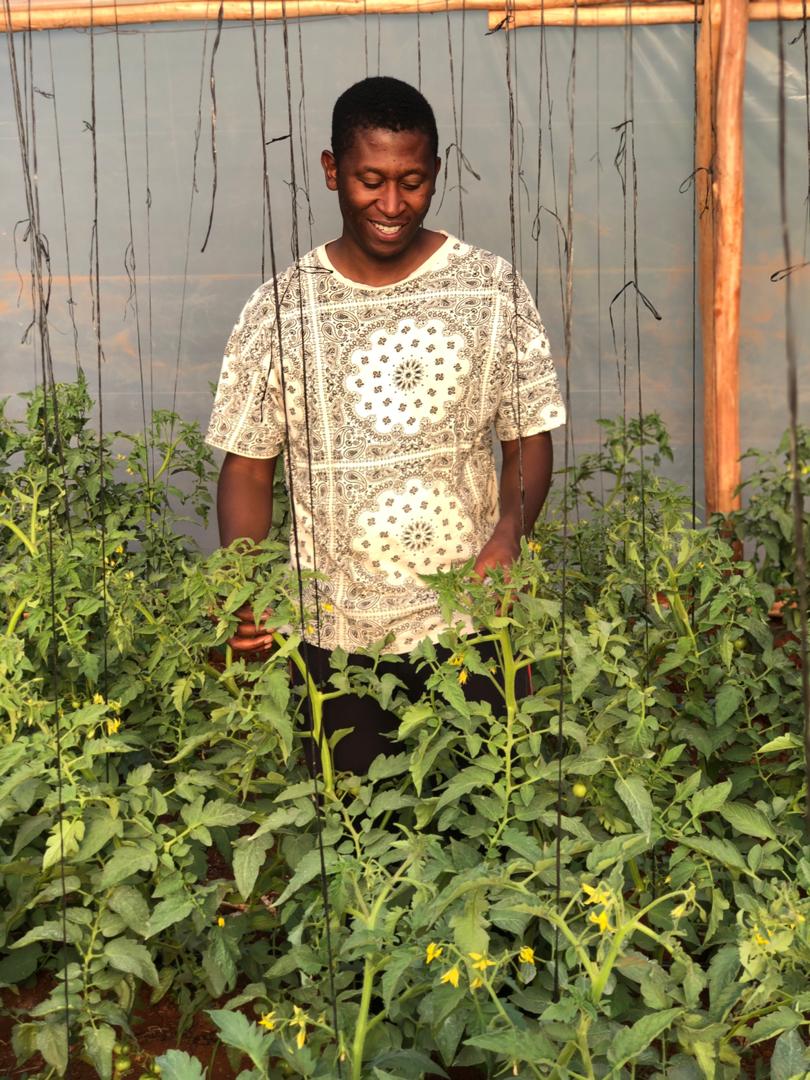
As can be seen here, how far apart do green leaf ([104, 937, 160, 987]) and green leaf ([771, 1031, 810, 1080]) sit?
650 mm

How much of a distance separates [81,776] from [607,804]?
2.07 ft

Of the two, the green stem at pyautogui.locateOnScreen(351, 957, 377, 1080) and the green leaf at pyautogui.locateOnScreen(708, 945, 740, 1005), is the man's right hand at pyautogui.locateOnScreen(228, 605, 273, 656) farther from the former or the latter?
the green leaf at pyautogui.locateOnScreen(708, 945, 740, 1005)

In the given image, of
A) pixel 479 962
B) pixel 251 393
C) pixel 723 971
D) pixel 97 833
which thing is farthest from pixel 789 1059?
pixel 251 393

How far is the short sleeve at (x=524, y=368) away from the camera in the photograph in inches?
73.4

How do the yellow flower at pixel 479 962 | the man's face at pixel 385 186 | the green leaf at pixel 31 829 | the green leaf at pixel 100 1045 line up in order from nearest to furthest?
the yellow flower at pixel 479 962 → the green leaf at pixel 100 1045 → the green leaf at pixel 31 829 → the man's face at pixel 385 186

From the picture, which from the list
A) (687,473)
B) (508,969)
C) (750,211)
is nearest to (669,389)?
(687,473)

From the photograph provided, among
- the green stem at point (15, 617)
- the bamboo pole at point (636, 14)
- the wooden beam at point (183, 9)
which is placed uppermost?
the wooden beam at point (183, 9)

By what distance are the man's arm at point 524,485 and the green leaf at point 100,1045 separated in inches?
31.0

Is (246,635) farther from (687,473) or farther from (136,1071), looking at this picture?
(687,473)

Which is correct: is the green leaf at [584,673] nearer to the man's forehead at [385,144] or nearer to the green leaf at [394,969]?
the green leaf at [394,969]

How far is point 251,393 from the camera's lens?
1.85 meters

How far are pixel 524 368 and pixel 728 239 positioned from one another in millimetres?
2413

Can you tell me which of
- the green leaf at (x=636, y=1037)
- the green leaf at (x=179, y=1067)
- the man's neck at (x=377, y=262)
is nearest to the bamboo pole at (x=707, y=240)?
the man's neck at (x=377, y=262)

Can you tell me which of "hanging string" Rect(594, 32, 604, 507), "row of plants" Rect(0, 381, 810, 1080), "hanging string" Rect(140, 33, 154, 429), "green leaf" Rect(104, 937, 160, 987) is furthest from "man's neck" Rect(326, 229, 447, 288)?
"hanging string" Rect(140, 33, 154, 429)
